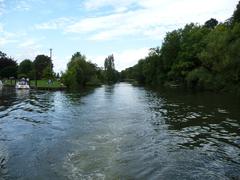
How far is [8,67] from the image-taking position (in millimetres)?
113750

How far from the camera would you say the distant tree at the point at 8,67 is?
11364 cm

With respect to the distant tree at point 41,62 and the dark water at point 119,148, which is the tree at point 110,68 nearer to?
the distant tree at point 41,62

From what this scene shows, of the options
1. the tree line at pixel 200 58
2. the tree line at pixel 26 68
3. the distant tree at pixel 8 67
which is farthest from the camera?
the distant tree at pixel 8 67

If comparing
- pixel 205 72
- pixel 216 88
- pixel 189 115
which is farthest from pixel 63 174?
pixel 205 72

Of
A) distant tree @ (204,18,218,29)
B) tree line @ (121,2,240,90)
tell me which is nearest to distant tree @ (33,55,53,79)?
tree line @ (121,2,240,90)

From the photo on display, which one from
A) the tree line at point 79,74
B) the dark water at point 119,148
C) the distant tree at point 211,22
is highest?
the distant tree at point 211,22

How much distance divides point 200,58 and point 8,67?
2686 inches

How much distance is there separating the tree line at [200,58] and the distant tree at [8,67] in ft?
152

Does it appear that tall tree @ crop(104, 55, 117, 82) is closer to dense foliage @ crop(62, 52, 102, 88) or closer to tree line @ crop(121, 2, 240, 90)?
tree line @ crop(121, 2, 240, 90)

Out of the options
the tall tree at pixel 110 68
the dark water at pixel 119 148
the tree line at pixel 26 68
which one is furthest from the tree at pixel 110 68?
the dark water at pixel 119 148

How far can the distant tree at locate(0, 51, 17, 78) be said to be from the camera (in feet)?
373

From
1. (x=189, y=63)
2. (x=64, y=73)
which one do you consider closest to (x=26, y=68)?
(x=64, y=73)

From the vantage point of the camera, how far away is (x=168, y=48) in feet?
340

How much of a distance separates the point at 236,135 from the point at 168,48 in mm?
86529
